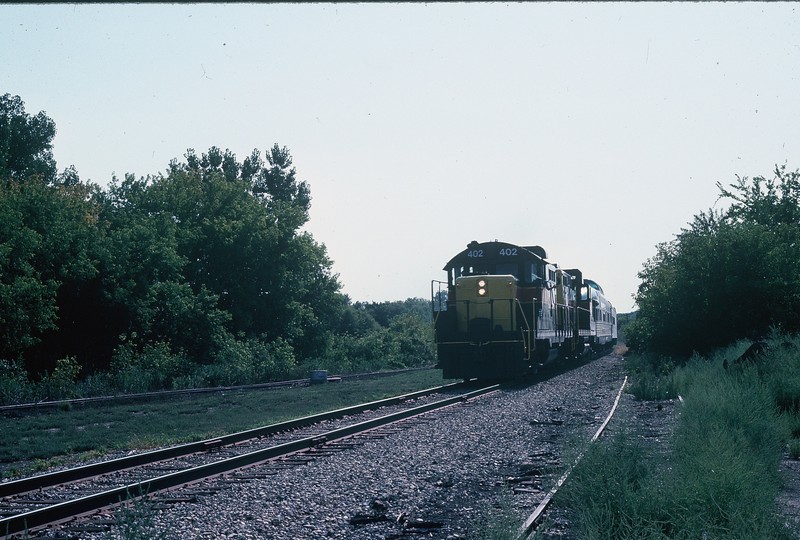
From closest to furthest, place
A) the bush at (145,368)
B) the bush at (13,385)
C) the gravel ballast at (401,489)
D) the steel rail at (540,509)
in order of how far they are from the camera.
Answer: the steel rail at (540,509) → the gravel ballast at (401,489) → the bush at (13,385) → the bush at (145,368)

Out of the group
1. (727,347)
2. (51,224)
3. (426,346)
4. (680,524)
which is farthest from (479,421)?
(426,346)

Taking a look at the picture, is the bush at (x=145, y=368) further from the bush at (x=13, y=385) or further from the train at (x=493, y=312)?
the train at (x=493, y=312)

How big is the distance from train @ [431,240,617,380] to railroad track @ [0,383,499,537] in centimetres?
852

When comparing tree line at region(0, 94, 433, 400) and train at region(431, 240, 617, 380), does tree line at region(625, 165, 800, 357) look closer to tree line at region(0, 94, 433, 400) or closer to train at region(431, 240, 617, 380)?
train at region(431, 240, 617, 380)

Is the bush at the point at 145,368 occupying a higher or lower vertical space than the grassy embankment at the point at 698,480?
higher

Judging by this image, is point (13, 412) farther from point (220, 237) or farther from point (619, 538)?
point (220, 237)

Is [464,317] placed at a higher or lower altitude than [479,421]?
higher

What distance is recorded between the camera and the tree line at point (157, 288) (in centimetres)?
2608

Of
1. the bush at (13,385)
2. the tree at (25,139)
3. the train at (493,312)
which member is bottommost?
the bush at (13,385)

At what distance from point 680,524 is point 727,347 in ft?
69.0

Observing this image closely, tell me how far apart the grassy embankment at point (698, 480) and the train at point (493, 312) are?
31.4 feet

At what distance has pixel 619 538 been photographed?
6.05m

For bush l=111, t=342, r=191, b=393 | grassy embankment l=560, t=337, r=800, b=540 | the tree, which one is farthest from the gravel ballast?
the tree

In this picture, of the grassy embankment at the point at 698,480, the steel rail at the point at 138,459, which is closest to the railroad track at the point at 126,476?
the steel rail at the point at 138,459
